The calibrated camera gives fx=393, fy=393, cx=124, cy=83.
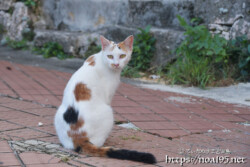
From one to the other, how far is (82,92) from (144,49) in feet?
12.9

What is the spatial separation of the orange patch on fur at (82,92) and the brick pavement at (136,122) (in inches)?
17.5

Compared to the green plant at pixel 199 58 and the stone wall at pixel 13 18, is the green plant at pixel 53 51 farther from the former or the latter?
the green plant at pixel 199 58

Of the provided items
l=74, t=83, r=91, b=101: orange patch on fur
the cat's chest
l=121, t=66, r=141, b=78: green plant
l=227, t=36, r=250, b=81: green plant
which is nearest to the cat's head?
the cat's chest

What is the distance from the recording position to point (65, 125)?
3023 millimetres

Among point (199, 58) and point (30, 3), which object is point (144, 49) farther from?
point (30, 3)

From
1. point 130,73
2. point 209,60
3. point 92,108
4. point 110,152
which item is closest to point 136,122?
point 92,108

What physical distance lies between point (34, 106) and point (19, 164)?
183 centimetres

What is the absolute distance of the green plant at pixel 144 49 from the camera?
6.83 m

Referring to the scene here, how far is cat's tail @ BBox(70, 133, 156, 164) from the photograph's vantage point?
274cm

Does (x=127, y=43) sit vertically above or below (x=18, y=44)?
above

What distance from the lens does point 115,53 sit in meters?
3.21

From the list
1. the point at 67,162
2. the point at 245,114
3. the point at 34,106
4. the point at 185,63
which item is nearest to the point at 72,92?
the point at 67,162

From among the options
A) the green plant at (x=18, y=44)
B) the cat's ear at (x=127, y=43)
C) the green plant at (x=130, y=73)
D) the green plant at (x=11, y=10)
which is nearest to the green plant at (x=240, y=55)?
the green plant at (x=130, y=73)

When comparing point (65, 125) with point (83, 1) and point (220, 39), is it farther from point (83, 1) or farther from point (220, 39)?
point (83, 1)
